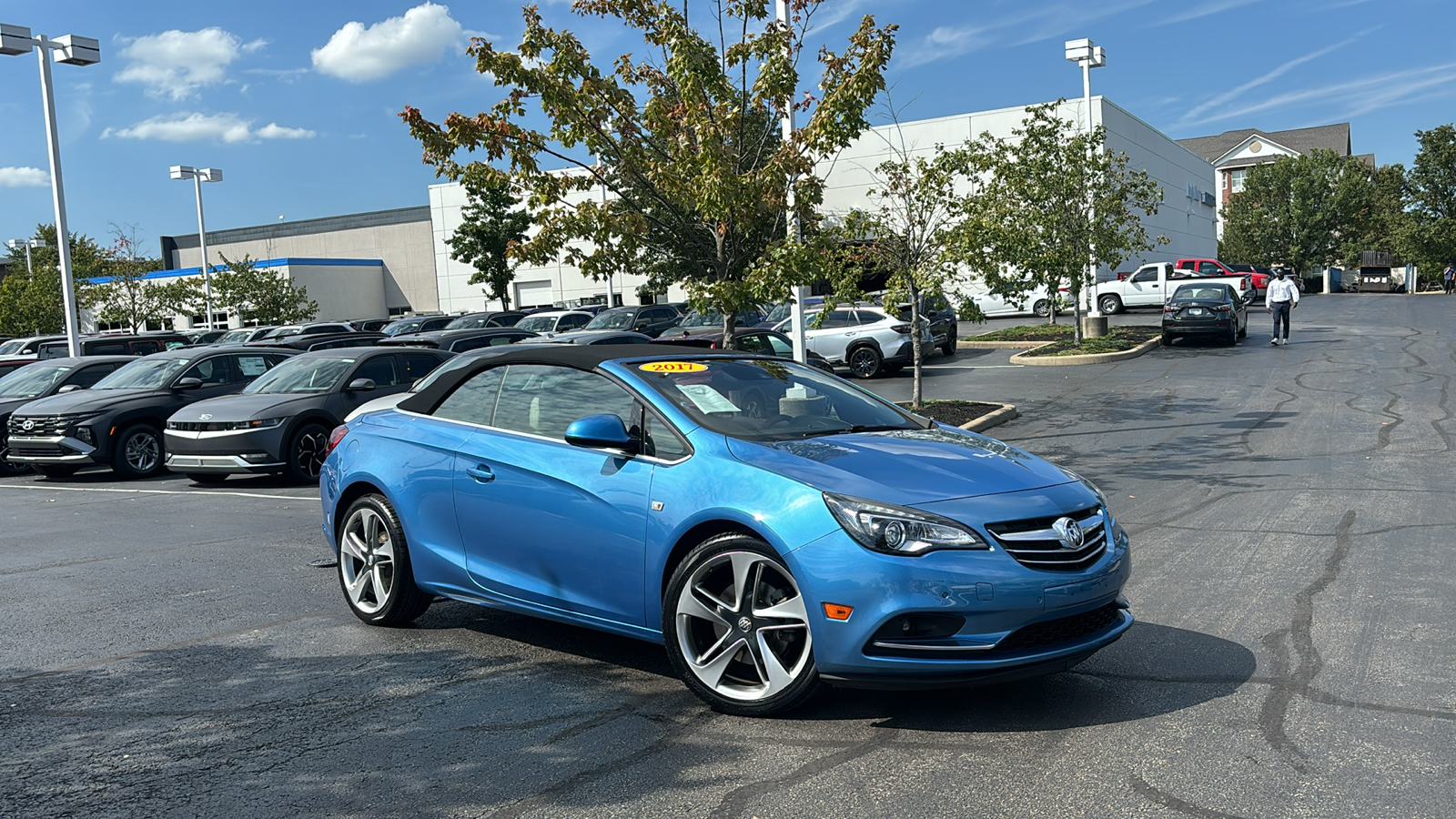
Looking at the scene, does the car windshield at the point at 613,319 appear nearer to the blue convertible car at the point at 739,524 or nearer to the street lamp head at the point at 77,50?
the street lamp head at the point at 77,50

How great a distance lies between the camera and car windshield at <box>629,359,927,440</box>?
5.19 meters

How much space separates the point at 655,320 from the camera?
33000 mm

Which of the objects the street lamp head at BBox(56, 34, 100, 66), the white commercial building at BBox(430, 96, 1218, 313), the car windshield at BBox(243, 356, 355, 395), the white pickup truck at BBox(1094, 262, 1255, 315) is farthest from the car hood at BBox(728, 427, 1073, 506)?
the white pickup truck at BBox(1094, 262, 1255, 315)

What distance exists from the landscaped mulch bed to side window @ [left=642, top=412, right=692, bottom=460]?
10651 mm

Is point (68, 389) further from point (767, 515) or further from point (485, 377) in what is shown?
point (767, 515)

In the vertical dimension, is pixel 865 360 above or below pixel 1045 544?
below

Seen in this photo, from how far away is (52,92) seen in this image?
80.2 feet

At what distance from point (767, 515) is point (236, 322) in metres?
54.6

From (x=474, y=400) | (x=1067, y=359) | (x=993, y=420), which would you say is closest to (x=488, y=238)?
(x=1067, y=359)

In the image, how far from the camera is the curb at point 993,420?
15445 millimetres

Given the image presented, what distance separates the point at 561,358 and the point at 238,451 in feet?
29.7

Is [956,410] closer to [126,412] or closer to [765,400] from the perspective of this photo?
[126,412]

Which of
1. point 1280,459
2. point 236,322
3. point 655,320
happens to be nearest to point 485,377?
point 1280,459

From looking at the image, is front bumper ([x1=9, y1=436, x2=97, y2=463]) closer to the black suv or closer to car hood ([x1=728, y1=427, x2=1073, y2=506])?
the black suv
